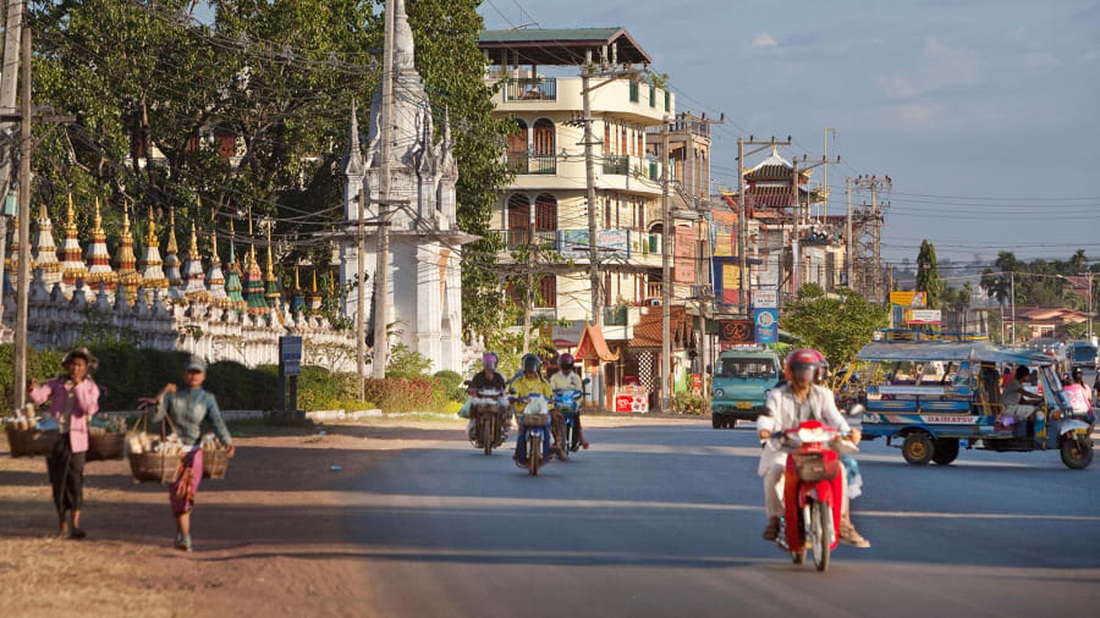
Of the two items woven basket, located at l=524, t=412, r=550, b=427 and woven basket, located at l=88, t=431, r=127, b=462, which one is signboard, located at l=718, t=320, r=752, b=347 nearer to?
woven basket, located at l=524, t=412, r=550, b=427

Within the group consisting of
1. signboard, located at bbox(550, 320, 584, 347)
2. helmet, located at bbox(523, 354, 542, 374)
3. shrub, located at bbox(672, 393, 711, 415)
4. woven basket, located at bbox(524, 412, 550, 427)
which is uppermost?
signboard, located at bbox(550, 320, 584, 347)

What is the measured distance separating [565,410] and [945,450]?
627 cm

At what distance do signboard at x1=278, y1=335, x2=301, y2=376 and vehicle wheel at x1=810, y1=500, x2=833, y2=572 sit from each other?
84.7 ft

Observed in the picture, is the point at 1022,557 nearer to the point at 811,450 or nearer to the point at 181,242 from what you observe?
the point at 811,450

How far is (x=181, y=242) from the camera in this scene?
6091 centimetres

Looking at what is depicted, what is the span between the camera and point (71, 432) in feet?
46.6

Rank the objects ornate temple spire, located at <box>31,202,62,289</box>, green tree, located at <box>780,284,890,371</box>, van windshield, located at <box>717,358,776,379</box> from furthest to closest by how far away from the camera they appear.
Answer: green tree, located at <box>780,284,890,371</box> < van windshield, located at <box>717,358,776,379</box> < ornate temple spire, located at <box>31,202,62,289</box>

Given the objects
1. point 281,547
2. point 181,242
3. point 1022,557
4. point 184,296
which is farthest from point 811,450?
point 181,242

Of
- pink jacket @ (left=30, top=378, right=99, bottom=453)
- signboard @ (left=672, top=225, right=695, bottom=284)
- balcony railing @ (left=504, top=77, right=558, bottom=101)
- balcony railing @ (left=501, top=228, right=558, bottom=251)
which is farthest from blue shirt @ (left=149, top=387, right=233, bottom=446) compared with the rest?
signboard @ (left=672, top=225, right=695, bottom=284)

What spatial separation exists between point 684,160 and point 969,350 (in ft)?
215

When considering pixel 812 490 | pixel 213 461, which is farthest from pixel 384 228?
pixel 812 490

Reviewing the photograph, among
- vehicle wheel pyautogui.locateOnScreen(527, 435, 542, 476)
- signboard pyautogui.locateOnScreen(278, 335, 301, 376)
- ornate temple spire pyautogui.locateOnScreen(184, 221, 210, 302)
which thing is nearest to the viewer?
vehicle wheel pyautogui.locateOnScreen(527, 435, 542, 476)

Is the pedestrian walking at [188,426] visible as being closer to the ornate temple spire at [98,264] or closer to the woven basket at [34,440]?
the woven basket at [34,440]

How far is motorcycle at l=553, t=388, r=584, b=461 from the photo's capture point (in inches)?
1041
